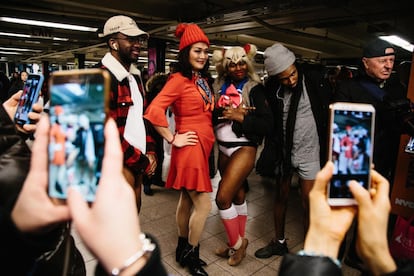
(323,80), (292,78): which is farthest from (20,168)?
(323,80)

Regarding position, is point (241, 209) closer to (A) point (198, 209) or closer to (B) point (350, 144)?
(A) point (198, 209)

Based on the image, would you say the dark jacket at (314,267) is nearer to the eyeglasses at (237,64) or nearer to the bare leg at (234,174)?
the bare leg at (234,174)

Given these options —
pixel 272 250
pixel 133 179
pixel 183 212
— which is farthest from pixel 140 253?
pixel 272 250

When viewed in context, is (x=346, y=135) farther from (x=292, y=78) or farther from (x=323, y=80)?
(x=323, y=80)

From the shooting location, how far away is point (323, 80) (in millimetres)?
2148

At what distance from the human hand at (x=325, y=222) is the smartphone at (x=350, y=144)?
6 cm

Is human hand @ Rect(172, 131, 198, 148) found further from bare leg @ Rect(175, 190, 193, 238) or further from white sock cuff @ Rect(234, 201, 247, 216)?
white sock cuff @ Rect(234, 201, 247, 216)

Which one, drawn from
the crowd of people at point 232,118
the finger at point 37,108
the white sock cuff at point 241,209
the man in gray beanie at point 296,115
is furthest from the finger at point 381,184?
the white sock cuff at point 241,209

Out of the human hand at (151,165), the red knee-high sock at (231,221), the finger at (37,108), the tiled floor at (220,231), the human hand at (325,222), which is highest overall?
the finger at (37,108)

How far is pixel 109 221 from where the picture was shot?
458 mm

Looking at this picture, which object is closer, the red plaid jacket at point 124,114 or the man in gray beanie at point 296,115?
the red plaid jacket at point 124,114

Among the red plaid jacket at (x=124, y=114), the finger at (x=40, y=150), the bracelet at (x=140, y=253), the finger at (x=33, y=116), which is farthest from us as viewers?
the red plaid jacket at (x=124, y=114)

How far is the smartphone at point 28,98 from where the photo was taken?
1.19 meters

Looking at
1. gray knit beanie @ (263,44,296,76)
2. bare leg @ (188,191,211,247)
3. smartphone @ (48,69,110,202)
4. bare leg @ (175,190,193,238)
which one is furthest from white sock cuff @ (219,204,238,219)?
smartphone @ (48,69,110,202)
